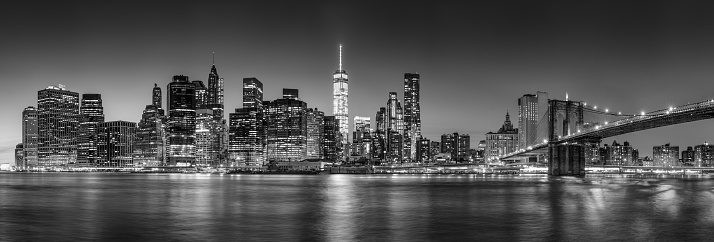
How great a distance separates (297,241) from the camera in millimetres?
24719

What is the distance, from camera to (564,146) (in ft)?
325

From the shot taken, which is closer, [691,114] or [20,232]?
[20,232]

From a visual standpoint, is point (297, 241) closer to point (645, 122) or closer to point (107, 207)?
point (107, 207)

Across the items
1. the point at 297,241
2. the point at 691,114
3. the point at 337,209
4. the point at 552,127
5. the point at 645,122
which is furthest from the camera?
the point at 552,127

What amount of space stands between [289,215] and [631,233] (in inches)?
707

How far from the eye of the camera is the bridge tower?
99.4 m

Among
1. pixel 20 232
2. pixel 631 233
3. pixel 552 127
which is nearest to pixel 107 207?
pixel 20 232

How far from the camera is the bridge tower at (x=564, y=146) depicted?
9938cm

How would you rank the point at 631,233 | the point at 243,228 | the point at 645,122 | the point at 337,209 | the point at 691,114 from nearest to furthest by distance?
the point at 631,233, the point at 243,228, the point at 337,209, the point at 691,114, the point at 645,122

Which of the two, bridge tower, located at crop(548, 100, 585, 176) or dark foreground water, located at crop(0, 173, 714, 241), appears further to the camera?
bridge tower, located at crop(548, 100, 585, 176)

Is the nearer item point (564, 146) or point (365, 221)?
point (365, 221)

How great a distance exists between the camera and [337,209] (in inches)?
1596

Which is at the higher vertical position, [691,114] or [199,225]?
[691,114]

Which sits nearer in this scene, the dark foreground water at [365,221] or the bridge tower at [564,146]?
the dark foreground water at [365,221]
